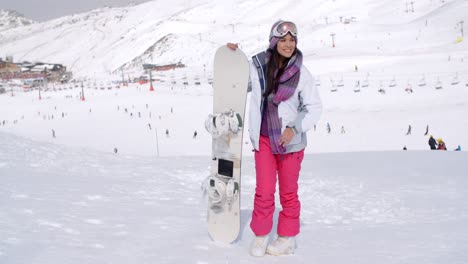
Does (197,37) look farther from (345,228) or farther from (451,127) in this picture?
(345,228)

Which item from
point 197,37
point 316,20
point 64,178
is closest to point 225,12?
point 197,37

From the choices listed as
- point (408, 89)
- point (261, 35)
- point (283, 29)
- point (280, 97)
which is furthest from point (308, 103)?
point (261, 35)

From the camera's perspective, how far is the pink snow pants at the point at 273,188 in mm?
2969

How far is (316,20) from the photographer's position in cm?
11262

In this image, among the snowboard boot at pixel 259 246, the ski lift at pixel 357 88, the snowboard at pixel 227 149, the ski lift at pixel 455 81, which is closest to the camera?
the snowboard boot at pixel 259 246

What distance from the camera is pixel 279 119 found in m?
2.91

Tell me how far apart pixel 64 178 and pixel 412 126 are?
23.3 metres

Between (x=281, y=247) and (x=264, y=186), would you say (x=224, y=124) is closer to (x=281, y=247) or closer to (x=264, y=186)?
(x=264, y=186)

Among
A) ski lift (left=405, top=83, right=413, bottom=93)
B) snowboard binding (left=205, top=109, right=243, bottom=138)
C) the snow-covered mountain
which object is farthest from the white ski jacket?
the snow-covered mountain

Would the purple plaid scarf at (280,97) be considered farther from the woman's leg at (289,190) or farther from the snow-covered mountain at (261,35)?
the snow-covered mountain at (261,35)

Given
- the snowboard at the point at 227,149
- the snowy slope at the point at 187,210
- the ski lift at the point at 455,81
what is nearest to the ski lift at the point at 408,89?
the ski lift at the point at 455,81

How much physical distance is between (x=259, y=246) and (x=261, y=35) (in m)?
109

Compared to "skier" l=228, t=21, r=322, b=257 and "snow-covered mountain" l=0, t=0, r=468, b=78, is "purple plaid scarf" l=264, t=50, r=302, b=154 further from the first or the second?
"snow-covered mountain" l=0, t=0, r=468, b=78

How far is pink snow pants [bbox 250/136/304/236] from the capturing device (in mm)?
2969
